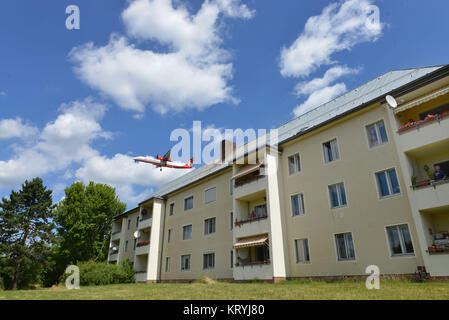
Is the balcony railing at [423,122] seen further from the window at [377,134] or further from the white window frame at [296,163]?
the white window frame at [296,163]

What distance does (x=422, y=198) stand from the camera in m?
14.8

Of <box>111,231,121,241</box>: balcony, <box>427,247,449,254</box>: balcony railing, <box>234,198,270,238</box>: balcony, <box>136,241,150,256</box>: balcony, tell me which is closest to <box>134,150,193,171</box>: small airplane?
<box>136,241,150,256</box>: balcony

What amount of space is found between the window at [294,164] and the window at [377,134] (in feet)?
18.0

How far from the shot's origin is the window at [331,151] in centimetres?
2011

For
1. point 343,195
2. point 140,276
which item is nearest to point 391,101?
point 343,195

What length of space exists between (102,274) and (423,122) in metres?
30.9

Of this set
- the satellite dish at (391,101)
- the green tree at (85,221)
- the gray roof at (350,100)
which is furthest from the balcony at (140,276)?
the satellite dish at (391,101)

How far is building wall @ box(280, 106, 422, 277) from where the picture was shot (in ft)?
53.1

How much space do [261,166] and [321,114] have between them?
692 cm

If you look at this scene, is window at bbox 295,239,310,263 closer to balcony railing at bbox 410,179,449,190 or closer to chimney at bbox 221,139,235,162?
balcony railing at bbox 410,179,449,190

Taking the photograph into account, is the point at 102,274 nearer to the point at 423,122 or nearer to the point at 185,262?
the point at 185,262

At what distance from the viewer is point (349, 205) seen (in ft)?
59.8
